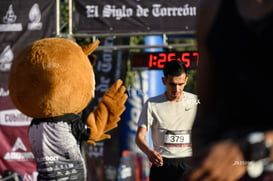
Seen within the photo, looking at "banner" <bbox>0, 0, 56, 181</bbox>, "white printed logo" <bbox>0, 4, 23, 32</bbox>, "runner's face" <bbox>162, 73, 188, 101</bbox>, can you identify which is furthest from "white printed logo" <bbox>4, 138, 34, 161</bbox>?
"runner's face" <bbox>162, 73, 188, 101</bbox>

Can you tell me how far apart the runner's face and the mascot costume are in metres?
1.55

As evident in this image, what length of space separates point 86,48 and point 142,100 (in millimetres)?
3801

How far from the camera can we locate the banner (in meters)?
10.2

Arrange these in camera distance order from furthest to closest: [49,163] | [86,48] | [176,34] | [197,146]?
[176,34]
[86,48]
[49,163]
[197,146]

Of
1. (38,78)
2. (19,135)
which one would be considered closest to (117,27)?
(19,135)

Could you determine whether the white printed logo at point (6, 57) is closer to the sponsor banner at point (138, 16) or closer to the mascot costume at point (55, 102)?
the sponsor banner at point (138, 16)

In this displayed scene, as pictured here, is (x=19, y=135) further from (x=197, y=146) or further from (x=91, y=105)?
(x=197, y=146)

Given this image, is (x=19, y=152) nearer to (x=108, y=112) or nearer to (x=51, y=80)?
(x=108, y=112)

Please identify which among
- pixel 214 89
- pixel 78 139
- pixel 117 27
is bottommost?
pixel 78 139

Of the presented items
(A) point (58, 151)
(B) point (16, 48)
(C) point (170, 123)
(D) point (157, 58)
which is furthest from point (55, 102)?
(B) point (16, 48)

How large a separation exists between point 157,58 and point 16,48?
2055 millimetres

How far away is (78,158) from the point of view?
256 inches

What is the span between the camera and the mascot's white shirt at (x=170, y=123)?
7.91 metres

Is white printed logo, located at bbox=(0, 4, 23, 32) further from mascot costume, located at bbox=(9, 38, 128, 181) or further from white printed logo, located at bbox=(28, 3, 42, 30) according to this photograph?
mascot costume, located at bbox=(9, 38, 128, 181)
